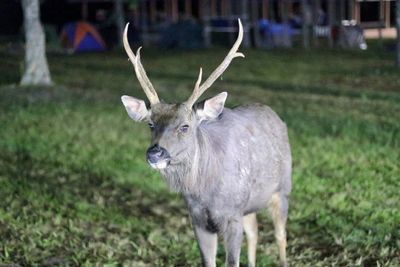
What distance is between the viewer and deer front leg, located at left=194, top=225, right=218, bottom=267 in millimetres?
5582

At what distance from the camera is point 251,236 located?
6.33m

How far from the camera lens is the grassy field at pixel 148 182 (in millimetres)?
6926

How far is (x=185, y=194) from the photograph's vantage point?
17.9ft

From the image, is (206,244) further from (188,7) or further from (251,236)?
(188,7)

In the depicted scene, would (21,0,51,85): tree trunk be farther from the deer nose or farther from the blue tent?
the blue tent

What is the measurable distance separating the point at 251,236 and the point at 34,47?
12.4m

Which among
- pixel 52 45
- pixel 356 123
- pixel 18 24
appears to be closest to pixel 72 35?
pixel 52 45

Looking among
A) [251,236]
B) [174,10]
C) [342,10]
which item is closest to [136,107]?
[251,236]

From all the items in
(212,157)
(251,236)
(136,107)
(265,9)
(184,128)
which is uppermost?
(136,107)

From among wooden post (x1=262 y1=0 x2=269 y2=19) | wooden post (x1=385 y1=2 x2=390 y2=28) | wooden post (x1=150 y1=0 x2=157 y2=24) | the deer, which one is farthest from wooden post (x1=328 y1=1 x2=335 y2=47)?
the deer

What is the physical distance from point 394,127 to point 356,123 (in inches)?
26.5

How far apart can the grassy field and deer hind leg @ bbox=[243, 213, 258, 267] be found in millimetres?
282

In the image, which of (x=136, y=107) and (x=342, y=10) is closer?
(x=136, y=107)

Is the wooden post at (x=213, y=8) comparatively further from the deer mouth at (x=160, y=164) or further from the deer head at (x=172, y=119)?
the deer mouth at (x=160, y=164)
